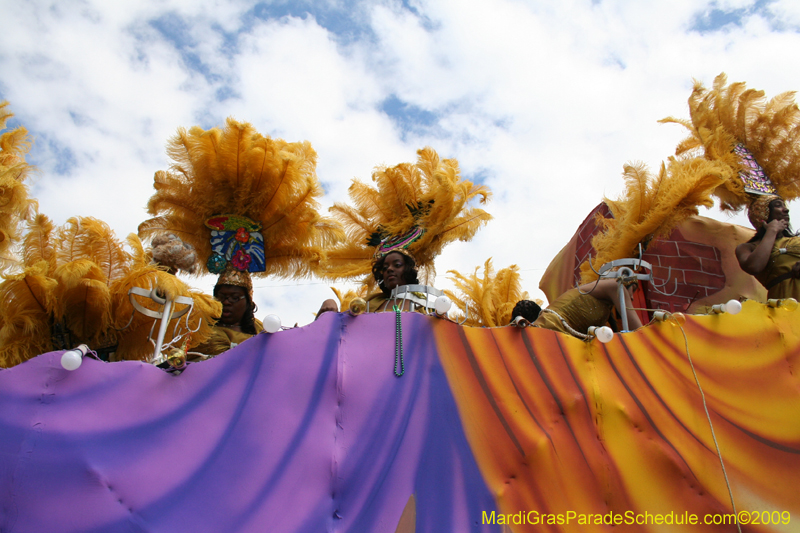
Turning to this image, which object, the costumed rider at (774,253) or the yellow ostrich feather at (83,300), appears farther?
the costumed rider at (774,253)

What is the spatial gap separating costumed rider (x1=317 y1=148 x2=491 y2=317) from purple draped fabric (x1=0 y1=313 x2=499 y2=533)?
1.19 metres

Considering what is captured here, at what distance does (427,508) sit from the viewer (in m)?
2.27

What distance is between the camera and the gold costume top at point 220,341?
11.1 feet

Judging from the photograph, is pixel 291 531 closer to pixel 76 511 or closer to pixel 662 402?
pixel 76 511

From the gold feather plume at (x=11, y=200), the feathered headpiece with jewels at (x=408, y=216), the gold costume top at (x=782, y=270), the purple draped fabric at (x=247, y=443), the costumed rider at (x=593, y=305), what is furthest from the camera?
the feathered headpiece with jewels at (x=408, y=216)

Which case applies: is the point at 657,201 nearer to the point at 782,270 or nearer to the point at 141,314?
the point at 782,270

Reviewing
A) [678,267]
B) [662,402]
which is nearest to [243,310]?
[662,402]

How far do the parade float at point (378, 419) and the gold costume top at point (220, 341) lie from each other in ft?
1.41

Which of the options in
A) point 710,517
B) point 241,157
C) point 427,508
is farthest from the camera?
point 241,157

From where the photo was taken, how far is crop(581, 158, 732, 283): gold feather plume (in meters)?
3.80

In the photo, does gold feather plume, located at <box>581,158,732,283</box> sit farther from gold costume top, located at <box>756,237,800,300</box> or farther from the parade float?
the parade float

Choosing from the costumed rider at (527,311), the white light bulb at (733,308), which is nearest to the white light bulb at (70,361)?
the costumed rider at (527,311)

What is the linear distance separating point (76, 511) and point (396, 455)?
1.21m

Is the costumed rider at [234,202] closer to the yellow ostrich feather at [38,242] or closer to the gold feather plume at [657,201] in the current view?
the yellow ostrich feather at [38,242]
